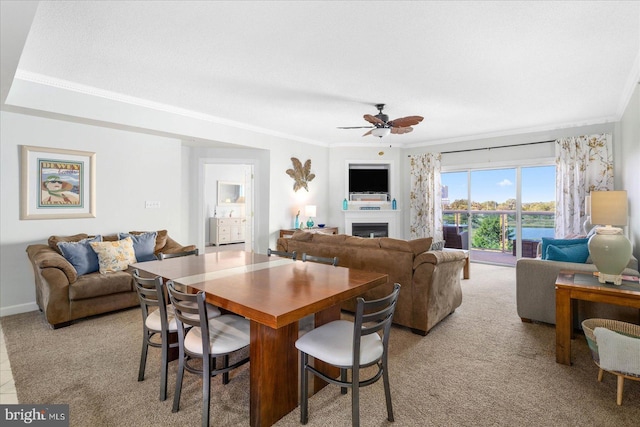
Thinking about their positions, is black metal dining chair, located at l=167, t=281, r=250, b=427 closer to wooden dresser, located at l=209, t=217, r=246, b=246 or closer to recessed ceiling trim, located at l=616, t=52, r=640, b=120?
recessed ceiling trim, located at l=616, t=52, r=640, b=120

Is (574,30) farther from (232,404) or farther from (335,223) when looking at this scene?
(335,223)

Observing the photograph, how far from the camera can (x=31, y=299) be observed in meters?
3.89

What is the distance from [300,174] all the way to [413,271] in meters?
4.16

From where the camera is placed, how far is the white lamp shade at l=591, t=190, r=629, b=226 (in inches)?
108

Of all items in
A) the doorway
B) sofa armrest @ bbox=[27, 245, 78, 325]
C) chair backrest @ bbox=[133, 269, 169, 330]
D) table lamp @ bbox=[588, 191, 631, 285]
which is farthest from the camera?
the doorway

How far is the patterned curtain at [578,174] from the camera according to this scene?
524 centimetres

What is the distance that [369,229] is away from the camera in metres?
7.46

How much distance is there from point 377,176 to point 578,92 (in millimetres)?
3995

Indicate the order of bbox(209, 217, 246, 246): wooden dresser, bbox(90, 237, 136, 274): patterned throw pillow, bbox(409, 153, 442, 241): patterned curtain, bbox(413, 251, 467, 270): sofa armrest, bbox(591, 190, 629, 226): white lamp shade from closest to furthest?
1. bbox(591, 190, 629, 226): white lamp shade
2. bbox(413, 251, 467, 270): sofa armrest
3. bbox(90, 237, 136, 274): patterned throw pillow
4. bbox(409, 153, 442, 241): patterned curtain
5. bbox(209, 217, 246, 246): wooden dresser

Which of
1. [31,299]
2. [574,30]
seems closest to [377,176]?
[574,30]

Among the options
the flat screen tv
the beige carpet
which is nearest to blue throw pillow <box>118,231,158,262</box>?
the beige carpet

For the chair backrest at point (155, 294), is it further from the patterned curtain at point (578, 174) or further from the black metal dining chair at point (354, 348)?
the patterned curtain at point (578, 174)

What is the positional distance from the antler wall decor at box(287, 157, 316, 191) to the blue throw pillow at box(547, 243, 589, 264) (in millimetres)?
4561

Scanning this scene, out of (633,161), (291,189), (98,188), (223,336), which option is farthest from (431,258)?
(98,188)
